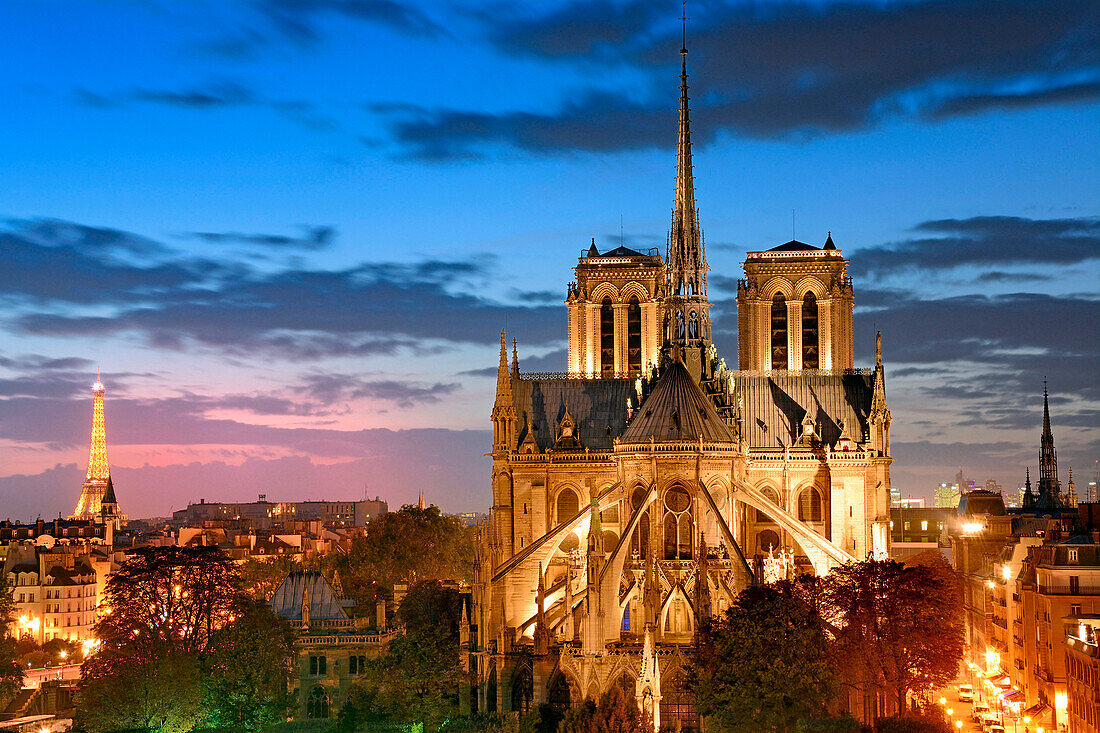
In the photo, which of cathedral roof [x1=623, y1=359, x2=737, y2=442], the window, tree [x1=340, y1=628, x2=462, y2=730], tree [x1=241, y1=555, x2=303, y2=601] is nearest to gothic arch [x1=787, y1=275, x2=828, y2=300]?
cathedral roof [x1=623, y1=359, x2=737, y2=442]

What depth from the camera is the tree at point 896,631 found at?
294 feet

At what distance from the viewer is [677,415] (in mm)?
109125

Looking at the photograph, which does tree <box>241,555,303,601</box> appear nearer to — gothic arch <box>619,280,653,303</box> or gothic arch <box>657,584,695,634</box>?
gothic arch <box>619,280,653,303</box>

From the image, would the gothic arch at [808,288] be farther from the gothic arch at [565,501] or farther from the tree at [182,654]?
the tree at [182,654]

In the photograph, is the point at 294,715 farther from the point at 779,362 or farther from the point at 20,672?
the point at 779,362

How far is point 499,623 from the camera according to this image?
107 meters

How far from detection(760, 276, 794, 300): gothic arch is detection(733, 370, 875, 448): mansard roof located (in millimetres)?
6739

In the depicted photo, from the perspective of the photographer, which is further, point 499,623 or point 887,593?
point 499,623

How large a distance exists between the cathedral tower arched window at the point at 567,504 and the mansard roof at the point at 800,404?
1340 cm

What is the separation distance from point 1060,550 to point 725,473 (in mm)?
28349

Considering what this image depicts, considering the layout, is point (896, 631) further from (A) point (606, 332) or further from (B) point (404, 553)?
(B) point (404, 553)

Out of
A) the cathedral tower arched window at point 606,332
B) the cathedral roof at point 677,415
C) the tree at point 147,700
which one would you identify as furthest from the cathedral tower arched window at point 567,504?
the tree at point 147,700

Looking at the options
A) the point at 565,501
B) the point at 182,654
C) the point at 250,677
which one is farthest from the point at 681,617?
the point at 182,654

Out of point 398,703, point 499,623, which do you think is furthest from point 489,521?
point 398,703
